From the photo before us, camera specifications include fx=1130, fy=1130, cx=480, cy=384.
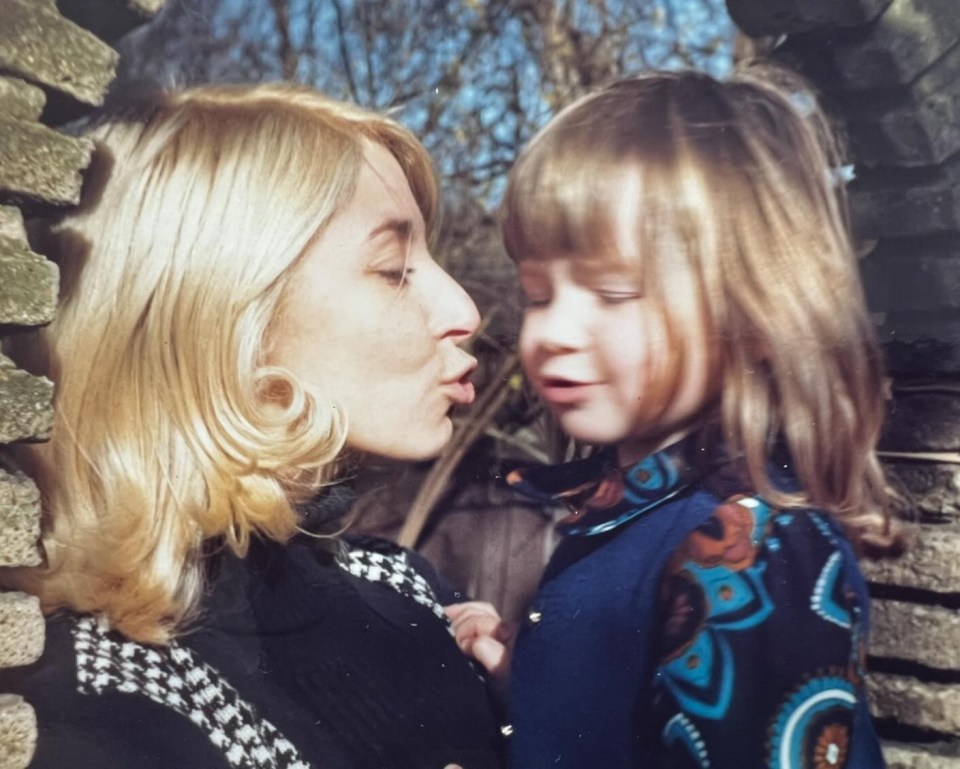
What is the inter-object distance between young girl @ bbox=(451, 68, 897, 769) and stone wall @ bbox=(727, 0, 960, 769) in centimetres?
7

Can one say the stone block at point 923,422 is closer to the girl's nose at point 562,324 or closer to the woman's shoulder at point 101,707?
the girl's nose at point 562,324

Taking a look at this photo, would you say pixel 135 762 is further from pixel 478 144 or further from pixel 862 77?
pixel 862 77

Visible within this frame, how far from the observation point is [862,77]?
1.93m

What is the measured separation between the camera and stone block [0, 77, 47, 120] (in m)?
1.87

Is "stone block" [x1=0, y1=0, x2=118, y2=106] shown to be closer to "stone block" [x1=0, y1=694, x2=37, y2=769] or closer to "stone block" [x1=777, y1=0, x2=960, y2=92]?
"stone block" [x1=0, y1=694, x2=37, y2=769]

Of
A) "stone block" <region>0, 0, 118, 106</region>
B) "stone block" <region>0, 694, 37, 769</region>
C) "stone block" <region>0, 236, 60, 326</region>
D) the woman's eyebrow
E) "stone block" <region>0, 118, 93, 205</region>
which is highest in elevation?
"stone block" <region>0, 0, 118, 106</region>

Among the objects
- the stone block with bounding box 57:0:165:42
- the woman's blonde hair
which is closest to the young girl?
the woman's blonde hair

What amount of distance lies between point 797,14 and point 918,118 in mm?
274

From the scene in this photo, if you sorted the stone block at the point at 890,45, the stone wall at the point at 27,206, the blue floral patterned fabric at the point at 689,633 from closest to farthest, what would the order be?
the blue floral patterned fabric at the point at 689,633 → the stone wall at the point at 27,206 → the stone block at the point at 890,45

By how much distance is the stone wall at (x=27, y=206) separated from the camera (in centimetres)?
182

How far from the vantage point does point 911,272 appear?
1917 millimetres

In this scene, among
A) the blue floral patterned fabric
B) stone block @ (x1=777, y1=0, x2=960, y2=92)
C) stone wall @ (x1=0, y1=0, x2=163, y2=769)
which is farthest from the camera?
stone block @ (x1=777, y1=0, x2=960, y2=92)

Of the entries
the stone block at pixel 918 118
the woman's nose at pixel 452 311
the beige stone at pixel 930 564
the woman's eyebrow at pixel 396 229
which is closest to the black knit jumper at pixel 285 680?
the woman's nose at pixel 452 311

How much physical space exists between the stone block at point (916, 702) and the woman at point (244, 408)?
2.23 feet
